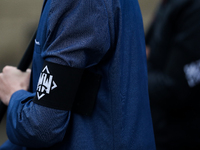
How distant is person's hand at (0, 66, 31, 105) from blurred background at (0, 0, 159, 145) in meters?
4.25

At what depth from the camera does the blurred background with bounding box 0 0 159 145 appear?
545 centimetres

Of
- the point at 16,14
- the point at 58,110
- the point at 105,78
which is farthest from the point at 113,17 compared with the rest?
the point at 16,14

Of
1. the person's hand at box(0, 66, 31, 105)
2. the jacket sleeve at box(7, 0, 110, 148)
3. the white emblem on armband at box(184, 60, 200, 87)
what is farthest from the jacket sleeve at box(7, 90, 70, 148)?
the white emblem on armband at box(184, 60, 200, 87)

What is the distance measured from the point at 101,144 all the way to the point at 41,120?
23 cm

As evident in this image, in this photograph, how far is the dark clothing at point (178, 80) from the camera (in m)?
1.67

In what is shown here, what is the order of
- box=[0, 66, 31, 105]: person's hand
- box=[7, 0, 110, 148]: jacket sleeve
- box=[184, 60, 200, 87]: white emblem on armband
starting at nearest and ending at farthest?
box=[7, 0, 110, 148]: jacket sleeve < box=[0, 66, 31, 105]: person's hand < box=[184, 60, 200, 87]: white emblem on armband

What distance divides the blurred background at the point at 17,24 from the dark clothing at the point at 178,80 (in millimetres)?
3657

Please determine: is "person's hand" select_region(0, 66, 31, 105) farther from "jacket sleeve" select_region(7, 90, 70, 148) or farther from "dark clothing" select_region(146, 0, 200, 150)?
"dark clothing" select_region(146, 0, 200, 150)

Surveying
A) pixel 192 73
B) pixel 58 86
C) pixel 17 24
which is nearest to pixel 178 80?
pixel 192 73

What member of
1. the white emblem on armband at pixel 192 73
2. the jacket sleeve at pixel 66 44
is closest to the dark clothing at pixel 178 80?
the white emblem on armband at pixel 192 73

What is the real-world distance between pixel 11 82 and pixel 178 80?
2.99 ft

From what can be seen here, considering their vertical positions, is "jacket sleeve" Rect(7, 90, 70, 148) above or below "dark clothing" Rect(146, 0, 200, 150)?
above

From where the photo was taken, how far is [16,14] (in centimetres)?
555

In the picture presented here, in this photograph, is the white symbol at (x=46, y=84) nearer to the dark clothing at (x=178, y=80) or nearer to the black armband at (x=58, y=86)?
the black armband at (x=58, y=86)
